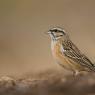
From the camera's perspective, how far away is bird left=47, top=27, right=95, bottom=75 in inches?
356

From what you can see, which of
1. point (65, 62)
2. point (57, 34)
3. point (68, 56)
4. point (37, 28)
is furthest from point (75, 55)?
point (37, 28)

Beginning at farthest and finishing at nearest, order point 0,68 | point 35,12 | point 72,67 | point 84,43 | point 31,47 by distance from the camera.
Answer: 1. point 35,12
2. point 31,47
3. point 84,43
4. point 0,68
5. point 72,67

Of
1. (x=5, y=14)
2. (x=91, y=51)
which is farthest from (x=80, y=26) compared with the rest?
(x=91, y=51)

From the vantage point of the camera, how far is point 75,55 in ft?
30.8

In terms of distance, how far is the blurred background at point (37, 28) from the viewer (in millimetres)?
13703

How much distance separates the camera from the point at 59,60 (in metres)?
9.27

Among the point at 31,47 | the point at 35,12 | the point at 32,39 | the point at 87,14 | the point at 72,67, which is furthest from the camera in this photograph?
the point at 35,12

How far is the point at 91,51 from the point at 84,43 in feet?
6.05

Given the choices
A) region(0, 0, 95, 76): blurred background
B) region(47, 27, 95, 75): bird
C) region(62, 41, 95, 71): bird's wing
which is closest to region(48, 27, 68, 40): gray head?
region(47, 27, 95, 75): bird

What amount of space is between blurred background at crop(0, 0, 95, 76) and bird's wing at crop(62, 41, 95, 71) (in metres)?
2.17

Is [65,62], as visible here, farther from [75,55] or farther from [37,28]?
[37,28]

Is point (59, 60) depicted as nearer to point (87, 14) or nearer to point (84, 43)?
point (84, 43)

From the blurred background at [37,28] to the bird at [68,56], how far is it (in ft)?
6.32

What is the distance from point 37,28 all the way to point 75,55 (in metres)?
9.04
